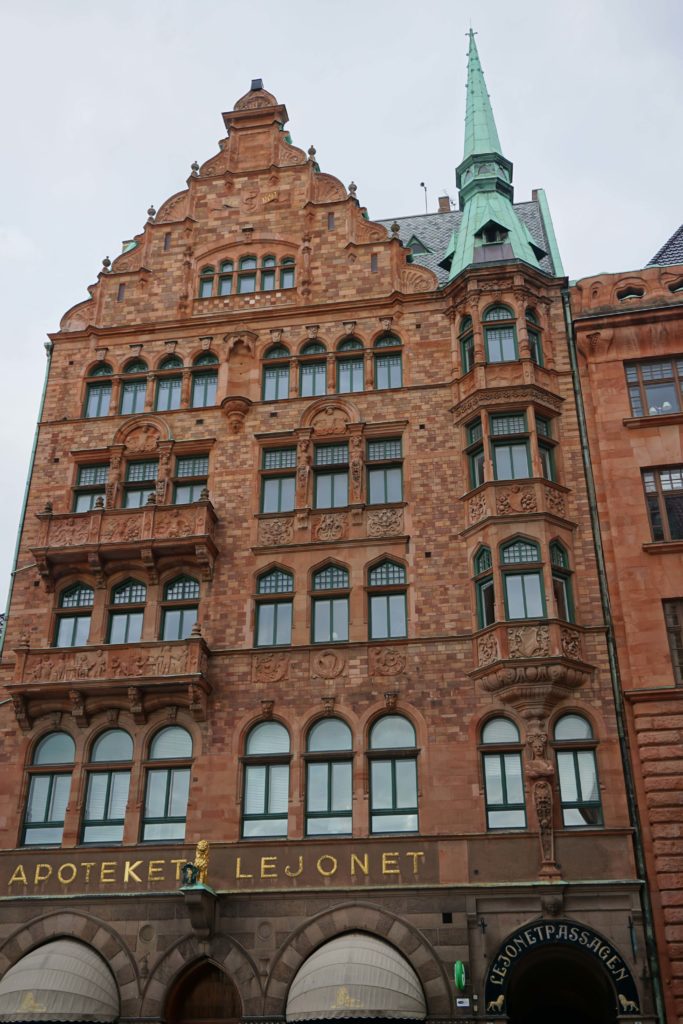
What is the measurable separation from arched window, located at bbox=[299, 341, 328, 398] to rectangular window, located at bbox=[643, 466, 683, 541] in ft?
34.2

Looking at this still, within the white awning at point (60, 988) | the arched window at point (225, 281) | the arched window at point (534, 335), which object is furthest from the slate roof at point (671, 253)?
the white awning at point (60, 988)

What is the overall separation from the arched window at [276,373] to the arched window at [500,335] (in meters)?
6.49

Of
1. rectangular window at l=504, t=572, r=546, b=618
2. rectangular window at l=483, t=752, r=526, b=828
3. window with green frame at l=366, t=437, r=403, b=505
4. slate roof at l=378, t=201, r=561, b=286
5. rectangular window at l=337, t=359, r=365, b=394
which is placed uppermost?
slate roof at l=378, t=201, r=561, b=286

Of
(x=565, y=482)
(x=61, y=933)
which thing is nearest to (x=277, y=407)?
(x=565, y=482)

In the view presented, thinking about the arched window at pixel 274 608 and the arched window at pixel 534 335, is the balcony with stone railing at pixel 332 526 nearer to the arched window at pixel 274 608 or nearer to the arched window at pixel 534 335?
the arched window at pixel 274 608

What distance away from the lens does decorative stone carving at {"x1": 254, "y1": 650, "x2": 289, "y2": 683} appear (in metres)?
29.0

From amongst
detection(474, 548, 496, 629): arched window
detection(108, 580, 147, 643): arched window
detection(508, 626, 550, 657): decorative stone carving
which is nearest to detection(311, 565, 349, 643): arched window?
detection(474, 548, 496, 629): arched window

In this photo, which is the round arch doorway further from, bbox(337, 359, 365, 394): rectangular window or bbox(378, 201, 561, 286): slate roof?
bbox(378, 201, 561, 286): slate roof

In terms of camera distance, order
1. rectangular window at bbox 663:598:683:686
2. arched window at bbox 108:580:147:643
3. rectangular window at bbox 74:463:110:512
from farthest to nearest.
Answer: rectangular window at bbox 74:463:110:512 → arched window at bbox 108:580:147:643 → rectangular window at bbox 663:598:683:686

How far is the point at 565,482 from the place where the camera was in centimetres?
3061

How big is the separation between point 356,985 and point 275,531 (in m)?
12.8

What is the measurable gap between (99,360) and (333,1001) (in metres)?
21.5

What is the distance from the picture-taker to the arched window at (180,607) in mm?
30359

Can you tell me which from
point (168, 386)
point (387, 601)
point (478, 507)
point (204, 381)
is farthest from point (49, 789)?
point (478, 507)
